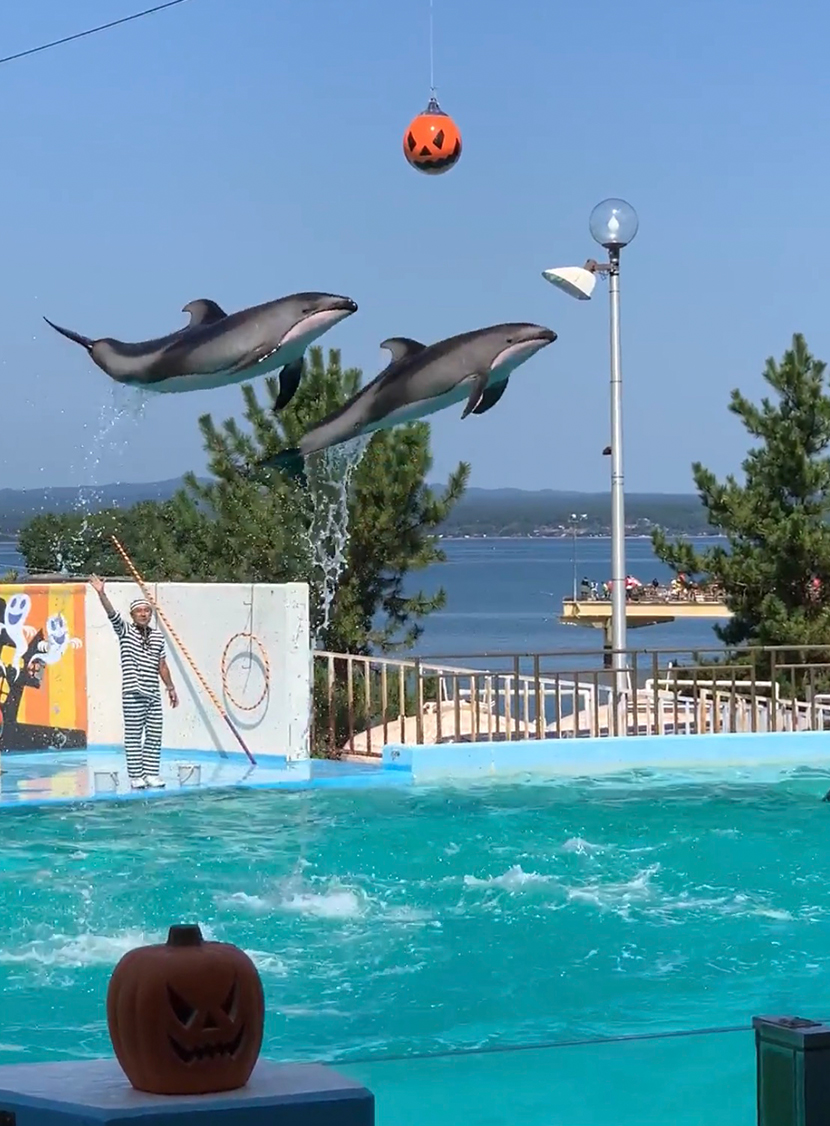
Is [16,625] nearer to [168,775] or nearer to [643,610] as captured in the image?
[168,775]

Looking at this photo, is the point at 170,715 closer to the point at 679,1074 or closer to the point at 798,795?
the point at 798,795

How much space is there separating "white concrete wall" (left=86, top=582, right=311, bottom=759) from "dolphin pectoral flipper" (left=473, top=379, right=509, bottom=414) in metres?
3.03

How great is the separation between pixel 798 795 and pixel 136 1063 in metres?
8.90

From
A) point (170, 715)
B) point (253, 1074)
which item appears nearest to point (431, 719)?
point (170, 715)

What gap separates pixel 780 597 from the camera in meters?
17.1

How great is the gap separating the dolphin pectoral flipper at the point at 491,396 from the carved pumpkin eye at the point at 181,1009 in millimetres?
6708

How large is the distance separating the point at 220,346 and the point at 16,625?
4.86 meters

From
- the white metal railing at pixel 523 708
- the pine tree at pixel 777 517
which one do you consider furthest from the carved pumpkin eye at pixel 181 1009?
the pine tree at pixel 777 517

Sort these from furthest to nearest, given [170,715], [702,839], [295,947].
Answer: [170,715], [702,839], [295,947]

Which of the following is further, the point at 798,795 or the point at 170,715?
the point at 170,715

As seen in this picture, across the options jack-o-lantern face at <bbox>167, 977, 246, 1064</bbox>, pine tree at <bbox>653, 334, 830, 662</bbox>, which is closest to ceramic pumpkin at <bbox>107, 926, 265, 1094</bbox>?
jack-o-lantern face at <bbox>167, 977, 246, 1064</bbox>

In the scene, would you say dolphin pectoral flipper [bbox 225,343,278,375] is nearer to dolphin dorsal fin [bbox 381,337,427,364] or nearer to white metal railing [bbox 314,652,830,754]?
dolphin dorsal fin [bbox 381,337,427,364]

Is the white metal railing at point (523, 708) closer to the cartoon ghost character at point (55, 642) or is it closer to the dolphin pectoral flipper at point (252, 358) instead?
the cartoon ghost character at point (55, 642)

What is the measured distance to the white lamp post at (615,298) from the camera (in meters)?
11.9
